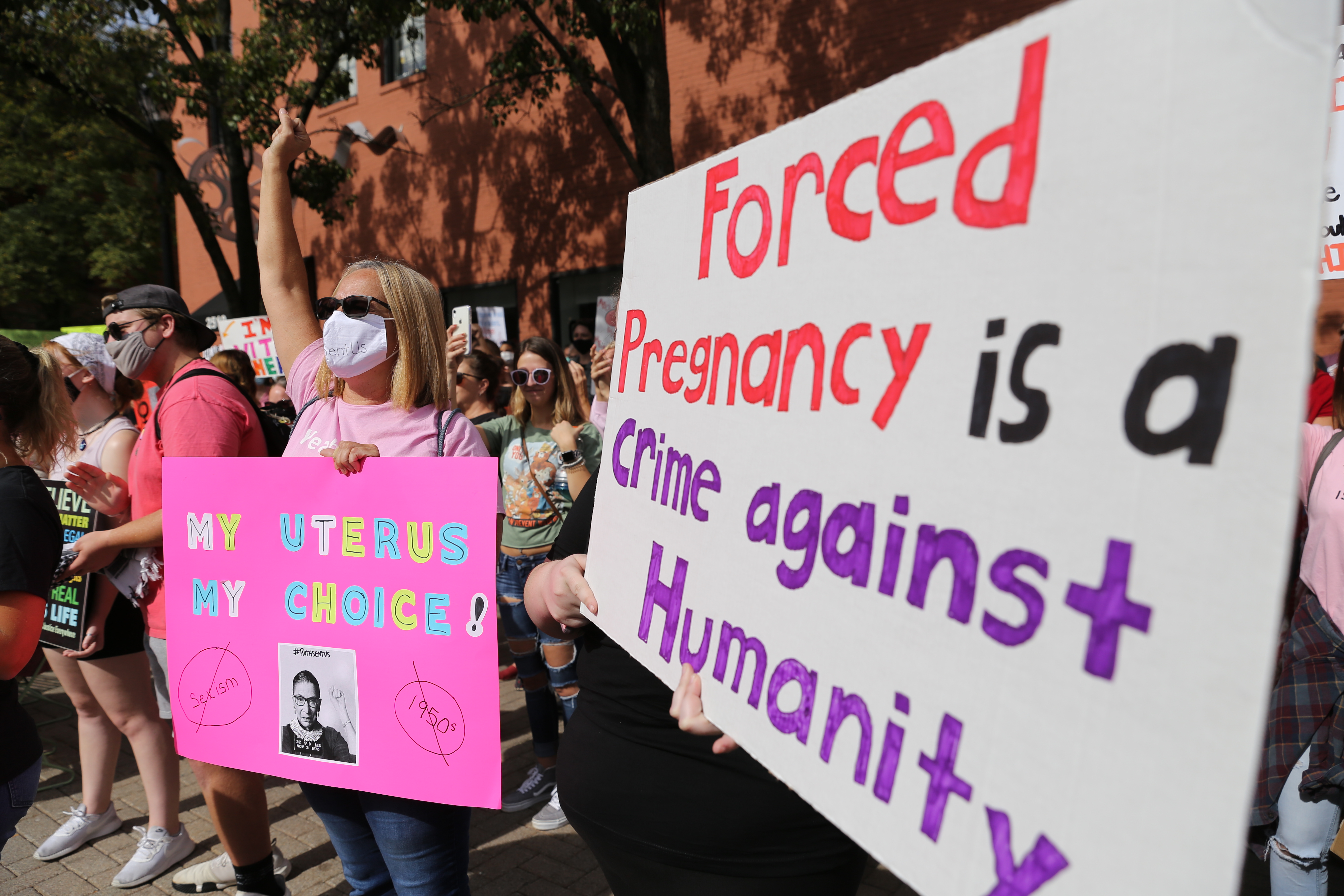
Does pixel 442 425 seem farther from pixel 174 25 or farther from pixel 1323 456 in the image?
pixel 174 25

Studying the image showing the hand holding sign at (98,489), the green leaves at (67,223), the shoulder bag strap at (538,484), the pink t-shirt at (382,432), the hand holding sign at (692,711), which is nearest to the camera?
the hand holding sign at (692,711)

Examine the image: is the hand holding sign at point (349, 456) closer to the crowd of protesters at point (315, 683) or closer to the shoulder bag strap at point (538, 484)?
the crowd of protesters at point (315, 683)

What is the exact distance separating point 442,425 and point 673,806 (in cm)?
114

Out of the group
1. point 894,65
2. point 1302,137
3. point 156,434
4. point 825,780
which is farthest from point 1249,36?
point 894,65

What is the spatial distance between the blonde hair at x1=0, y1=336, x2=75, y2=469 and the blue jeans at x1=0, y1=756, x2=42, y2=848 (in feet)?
2.79

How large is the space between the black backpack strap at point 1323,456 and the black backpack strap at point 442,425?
2.60 metres

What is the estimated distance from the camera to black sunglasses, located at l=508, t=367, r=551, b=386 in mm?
4328

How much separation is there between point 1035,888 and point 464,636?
4.48 ft

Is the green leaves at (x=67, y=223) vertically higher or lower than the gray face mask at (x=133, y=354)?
higher

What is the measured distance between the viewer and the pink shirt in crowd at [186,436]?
2.53m

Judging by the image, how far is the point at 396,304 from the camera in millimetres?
2203

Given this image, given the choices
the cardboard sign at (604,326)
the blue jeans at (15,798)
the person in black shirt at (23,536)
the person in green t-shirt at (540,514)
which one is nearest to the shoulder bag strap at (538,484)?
the person in green t-shirt at (540,514)

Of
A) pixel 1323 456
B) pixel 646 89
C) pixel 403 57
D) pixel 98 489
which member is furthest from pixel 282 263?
pixel 403 57

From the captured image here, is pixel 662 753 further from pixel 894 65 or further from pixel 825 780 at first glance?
pixel 894 65
